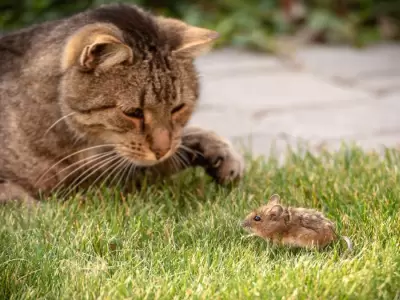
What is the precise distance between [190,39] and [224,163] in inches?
23.8

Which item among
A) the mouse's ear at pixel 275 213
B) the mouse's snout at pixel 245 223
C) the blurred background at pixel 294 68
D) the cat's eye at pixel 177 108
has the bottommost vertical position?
the blurred background at pixel 294 68

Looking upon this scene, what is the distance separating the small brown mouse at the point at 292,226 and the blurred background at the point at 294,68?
1.41 metres

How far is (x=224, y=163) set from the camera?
12.2ft

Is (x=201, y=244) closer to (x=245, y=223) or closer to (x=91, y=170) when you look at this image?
(x=245, y=223)

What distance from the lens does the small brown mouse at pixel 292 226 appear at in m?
2.81

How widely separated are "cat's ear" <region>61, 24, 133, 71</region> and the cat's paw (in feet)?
2.17

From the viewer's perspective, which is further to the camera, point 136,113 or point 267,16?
point 267,16

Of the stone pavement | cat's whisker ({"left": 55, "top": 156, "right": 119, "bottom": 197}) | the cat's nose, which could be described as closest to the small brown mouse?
the cat's nose

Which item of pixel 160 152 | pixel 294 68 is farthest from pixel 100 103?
pixel 294 68

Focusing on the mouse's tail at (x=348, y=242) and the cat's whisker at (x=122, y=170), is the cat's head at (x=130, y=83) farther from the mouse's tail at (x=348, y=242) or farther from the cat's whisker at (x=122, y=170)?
the mouse's tail at (x=348, y=242)

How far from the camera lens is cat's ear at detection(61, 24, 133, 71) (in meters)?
3.24

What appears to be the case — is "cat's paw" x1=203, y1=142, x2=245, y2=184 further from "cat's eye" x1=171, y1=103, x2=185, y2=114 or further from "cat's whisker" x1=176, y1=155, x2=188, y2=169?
"cat's eye" x1=171, y1=103, x2=185, y2=114

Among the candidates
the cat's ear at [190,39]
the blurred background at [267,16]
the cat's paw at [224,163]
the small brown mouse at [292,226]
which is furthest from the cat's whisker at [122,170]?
the blurred background at [267,16]

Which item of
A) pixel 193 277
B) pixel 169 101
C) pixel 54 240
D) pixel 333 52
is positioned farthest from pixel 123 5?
pixel 333 52
